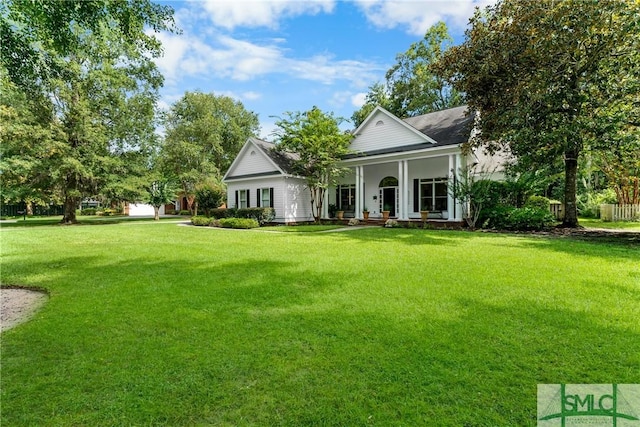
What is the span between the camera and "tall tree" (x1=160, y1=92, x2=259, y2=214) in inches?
1383

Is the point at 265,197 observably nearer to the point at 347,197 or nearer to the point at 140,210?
the point at 347,197

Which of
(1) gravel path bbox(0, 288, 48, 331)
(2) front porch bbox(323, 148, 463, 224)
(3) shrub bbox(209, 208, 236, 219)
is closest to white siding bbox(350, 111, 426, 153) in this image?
(2) front porch bbox(323, 148, 463, 224)

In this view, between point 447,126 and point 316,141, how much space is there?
24.1 ft

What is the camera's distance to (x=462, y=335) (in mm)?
3426

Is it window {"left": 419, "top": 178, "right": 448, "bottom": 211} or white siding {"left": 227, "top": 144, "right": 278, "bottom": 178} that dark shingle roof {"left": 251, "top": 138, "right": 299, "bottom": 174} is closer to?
white siding {"left": 227, "top": 144, "right": 278, "bottom": 178}

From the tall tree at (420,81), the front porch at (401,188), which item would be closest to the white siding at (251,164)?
the front porch at (401,188)

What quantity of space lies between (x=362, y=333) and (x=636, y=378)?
2296 mm

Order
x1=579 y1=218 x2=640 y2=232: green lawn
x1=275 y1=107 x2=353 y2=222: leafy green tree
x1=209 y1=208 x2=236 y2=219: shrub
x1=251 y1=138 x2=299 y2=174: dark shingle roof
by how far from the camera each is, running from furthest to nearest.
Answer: x1=209 y1=208 x2=236 y2=219: shrub, x1=251 y1=138 x2=299 y2=174: dark shingle roof, x1=275 y1=107 x2=353 y2=222: leafy green tree, x1=579 y1=218 x2=640 y2=232: green lawn

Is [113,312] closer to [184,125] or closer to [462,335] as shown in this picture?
[462,335]

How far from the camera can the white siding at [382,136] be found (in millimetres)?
18100

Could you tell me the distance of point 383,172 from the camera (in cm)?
2062

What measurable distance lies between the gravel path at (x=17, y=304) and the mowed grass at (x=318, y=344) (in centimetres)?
22

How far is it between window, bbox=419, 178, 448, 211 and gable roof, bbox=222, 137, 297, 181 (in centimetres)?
824

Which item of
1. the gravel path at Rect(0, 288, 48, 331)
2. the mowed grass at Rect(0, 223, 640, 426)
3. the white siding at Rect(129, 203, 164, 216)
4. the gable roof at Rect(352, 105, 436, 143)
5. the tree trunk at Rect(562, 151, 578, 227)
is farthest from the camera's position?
the white siding at Rect(129, 203, 164, 216)
